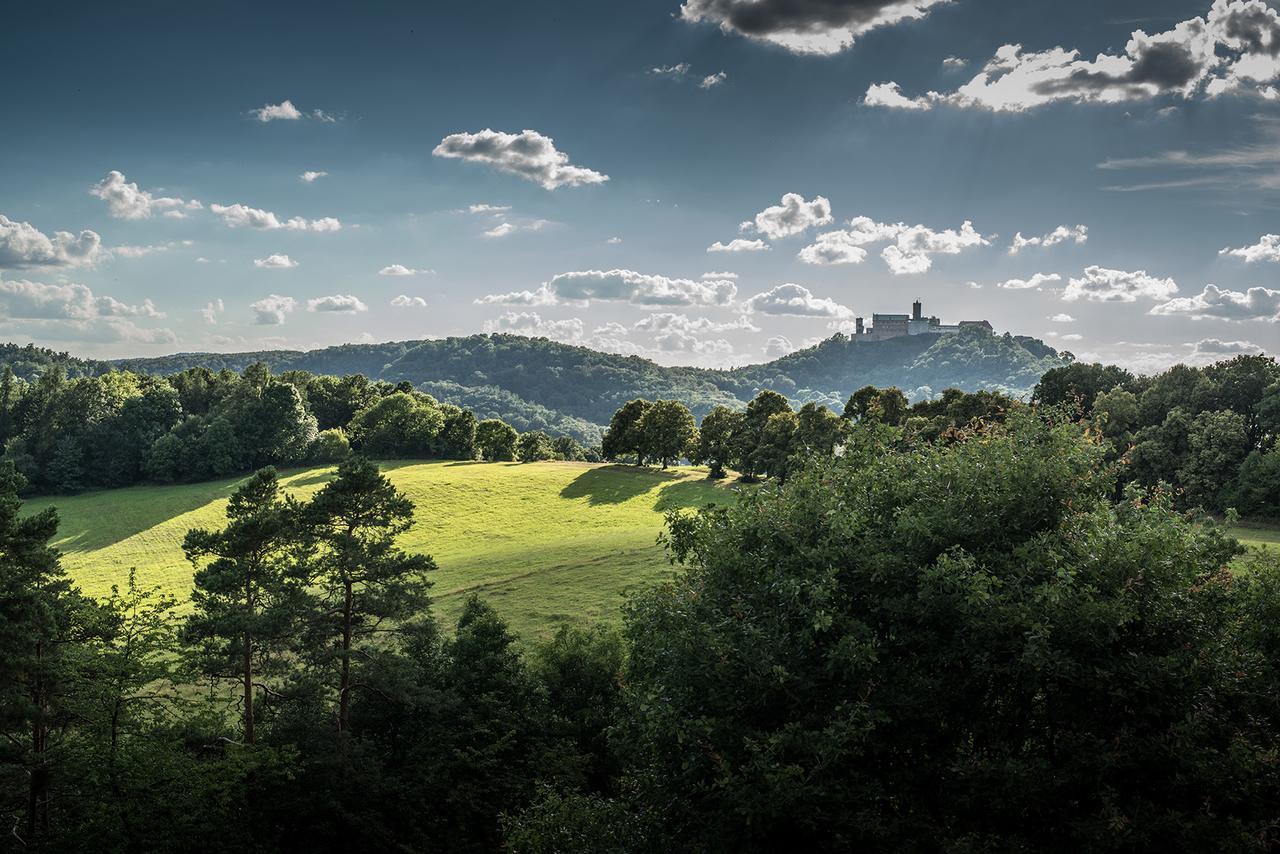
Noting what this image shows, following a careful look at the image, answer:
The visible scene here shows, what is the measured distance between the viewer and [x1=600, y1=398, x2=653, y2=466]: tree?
310 feet

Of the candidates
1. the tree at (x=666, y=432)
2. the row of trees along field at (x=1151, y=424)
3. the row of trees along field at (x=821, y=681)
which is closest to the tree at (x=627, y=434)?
the tree at (x=666, y=432)

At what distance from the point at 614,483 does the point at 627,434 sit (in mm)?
12772

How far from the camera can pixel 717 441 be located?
8744cm

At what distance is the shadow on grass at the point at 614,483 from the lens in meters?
77.9

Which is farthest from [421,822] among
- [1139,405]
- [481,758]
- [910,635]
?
[1139,405]

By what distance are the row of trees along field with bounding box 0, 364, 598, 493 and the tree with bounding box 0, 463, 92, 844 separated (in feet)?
250

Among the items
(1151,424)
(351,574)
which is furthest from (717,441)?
(351,574)

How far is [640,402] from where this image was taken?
328 feet

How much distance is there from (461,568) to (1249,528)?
188ft

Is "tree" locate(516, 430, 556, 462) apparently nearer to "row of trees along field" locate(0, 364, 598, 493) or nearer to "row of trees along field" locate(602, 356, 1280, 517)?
"row of trees along field" locate(0, 364, 598, 493)

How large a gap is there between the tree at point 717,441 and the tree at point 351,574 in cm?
6029

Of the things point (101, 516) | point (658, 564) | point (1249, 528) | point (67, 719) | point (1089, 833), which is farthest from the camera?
point (101, 516)

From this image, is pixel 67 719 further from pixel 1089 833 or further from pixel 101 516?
pixel 101 516

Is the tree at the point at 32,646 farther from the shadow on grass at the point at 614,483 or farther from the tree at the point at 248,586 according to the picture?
the shadow on grass at the point at 614,483
